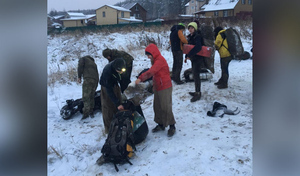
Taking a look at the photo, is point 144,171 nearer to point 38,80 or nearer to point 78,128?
point 38,80

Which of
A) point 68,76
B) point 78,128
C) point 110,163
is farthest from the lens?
point 68,76

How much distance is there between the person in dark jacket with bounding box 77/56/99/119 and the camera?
5063 millimetres

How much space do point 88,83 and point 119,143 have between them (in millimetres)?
2403

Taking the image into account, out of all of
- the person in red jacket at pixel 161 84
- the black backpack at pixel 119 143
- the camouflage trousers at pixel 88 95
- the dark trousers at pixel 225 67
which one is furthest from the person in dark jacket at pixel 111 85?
the dark trousers at pixel 225 67

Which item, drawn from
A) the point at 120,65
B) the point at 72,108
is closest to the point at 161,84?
the point at 120,65

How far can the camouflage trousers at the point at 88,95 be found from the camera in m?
5.06

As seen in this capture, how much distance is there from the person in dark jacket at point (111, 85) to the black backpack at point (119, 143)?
12.0 inches

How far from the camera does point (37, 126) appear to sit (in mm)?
1363

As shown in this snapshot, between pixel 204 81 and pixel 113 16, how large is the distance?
10.2 m

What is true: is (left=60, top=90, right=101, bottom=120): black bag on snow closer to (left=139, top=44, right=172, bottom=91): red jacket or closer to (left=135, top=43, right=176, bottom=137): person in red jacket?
(left=135, top=43, right=176, bottom=137): person in red jacket

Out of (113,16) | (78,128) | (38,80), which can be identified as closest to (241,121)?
(78,128)

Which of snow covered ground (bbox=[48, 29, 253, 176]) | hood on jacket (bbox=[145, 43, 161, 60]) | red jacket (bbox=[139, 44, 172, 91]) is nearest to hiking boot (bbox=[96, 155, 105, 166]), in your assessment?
snow covered ground (bbox=[48, 29, 253, 176])

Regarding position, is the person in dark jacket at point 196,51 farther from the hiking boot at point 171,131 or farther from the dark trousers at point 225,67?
the hiking boot at point 171,131

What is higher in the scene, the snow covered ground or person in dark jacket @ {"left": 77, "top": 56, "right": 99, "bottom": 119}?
person in dark jacket @ {"left": 77, "top": 56, "right": 99, "bottom": 119}
